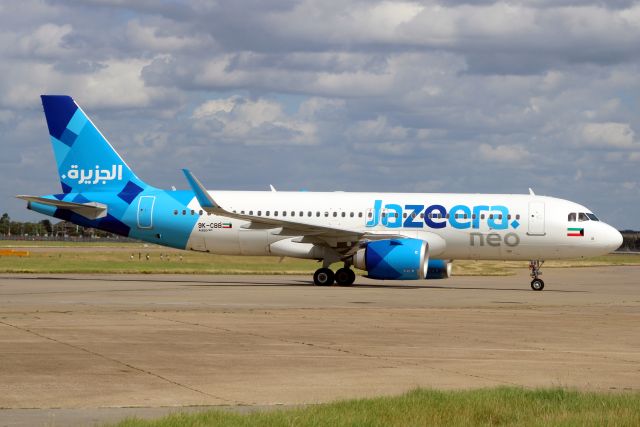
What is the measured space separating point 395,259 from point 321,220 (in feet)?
15.4

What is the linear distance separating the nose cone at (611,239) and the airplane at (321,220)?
0.16ft

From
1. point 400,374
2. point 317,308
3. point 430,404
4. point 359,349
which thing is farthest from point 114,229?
point 430,404

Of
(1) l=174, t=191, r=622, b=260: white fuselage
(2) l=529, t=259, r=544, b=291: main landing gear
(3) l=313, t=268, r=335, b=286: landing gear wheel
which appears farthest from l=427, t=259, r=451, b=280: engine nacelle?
(3) l=313, t=268, r=335, b=286: landing gear wheel

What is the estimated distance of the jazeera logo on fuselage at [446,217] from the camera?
119 ft

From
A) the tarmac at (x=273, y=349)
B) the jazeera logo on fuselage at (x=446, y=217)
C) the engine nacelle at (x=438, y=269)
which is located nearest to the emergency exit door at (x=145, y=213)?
the jazeera logo on fuselage at (x=446, y=217)

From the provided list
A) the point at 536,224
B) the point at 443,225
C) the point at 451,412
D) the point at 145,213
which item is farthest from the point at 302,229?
the point at 451,412

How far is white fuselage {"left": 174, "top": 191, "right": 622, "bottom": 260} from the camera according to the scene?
119 feet

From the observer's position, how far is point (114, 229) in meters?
38.9

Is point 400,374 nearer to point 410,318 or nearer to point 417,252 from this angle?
point 410,318

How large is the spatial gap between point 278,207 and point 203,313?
1575 centimetres

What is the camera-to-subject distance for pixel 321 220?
124 ft

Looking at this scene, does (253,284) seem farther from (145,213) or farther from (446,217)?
(446,217)

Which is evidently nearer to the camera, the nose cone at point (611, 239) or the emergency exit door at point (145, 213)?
the nose cone at point (611, 239)

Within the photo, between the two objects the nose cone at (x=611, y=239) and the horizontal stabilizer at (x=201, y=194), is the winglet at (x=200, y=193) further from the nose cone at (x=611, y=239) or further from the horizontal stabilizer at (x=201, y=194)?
the nose cone at (x=611, y=239)
